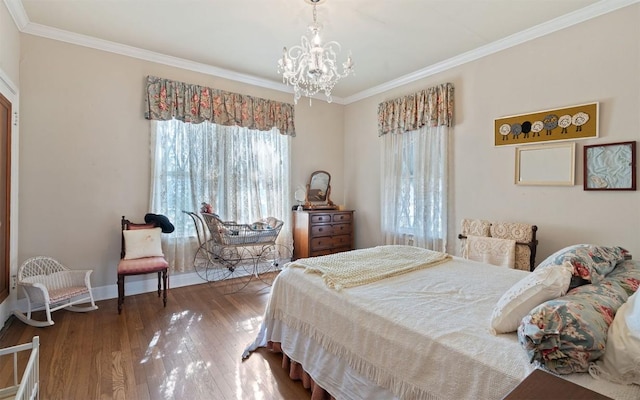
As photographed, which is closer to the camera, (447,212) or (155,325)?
(155,325)

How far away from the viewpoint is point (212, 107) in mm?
3996

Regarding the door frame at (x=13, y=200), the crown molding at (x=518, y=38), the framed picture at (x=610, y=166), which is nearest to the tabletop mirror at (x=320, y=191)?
the crown molding at (x=518, y=38)

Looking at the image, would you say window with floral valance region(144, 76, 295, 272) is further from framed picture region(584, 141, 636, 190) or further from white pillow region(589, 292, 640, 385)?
white pillow region(589, 292, 640, 385)

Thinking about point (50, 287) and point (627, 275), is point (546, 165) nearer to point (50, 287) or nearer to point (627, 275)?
point (627, 275)

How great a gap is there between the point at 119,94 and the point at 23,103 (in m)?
0.83

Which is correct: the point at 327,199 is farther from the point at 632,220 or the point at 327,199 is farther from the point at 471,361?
the point at 471,361

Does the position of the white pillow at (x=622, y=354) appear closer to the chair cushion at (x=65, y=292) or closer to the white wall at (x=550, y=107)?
the white wall at (x=550, y=107)

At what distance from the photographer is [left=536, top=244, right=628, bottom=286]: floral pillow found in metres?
1.50

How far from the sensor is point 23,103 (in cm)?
302

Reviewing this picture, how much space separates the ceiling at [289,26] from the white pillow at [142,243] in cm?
202

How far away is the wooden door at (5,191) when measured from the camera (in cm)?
271

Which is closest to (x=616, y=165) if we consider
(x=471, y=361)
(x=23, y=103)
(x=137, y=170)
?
(x=471, y=361)

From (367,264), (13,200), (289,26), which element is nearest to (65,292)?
(13,200)

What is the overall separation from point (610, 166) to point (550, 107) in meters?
0.74
